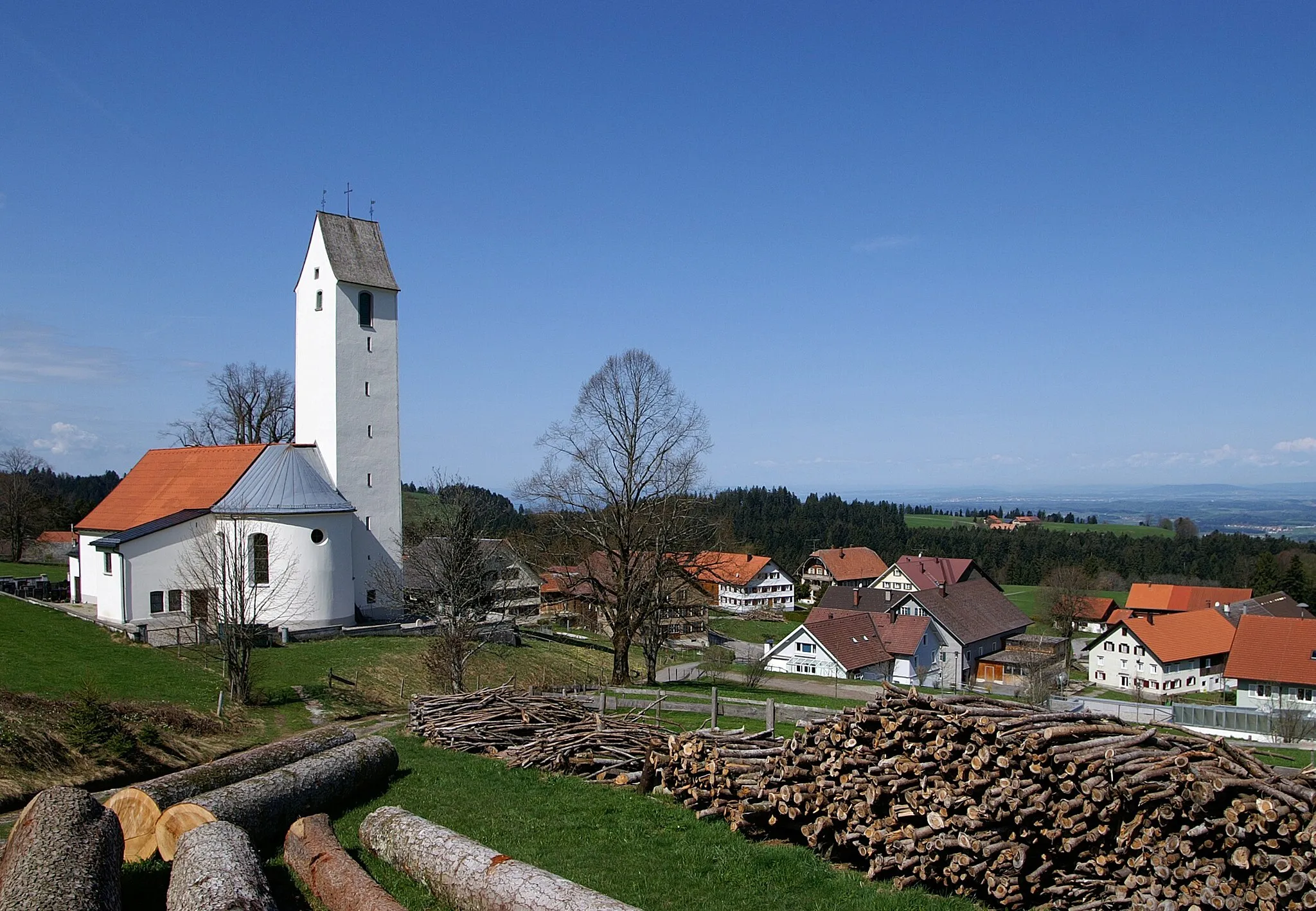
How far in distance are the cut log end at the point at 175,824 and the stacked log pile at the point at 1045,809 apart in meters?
6.18

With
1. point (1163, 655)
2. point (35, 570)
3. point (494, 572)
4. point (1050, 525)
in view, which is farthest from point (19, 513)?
point (1050, 525)

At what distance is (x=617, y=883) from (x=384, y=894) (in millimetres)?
2256

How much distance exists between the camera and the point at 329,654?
30578 millimetres

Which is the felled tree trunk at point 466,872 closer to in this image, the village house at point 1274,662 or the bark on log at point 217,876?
the bark on log at point 217,876

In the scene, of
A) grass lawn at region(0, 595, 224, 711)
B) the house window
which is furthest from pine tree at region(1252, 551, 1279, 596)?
grass lawn at region(0, 595, 224, 711)

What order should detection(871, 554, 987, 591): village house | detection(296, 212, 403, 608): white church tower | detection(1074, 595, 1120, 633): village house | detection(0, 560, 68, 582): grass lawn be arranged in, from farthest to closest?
detection(871, 554, 987, 591): village house
detection(1074, 595, 1120, 633): village house
detection(0, 560, 68, 582): grass lawn
detection(296, 212, 403, 608): white church tower

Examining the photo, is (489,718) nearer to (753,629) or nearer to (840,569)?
(753,629)

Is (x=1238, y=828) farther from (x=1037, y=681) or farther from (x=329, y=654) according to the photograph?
(x=1037, y=681)

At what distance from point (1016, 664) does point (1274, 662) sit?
12.6 metres

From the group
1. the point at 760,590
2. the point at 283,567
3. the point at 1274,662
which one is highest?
the point at 283,567

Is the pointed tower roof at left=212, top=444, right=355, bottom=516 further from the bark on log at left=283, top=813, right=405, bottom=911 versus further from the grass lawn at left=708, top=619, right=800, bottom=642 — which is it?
the grass lawn at left=708, top=619, right=800, bottom=642

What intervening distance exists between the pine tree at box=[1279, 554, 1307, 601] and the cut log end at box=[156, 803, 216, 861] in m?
95.3

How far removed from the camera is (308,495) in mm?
35375

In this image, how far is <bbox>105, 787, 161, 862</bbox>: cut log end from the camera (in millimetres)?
9758
